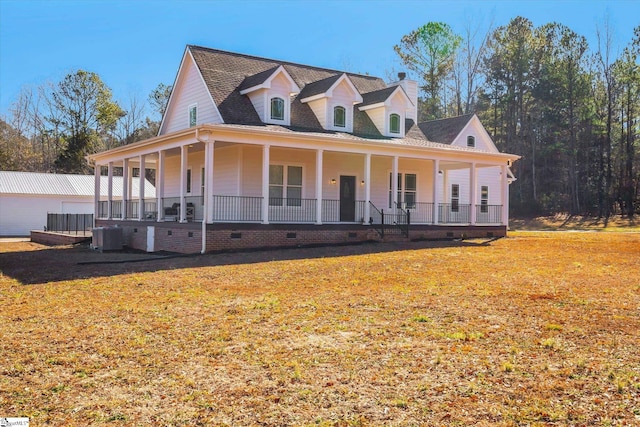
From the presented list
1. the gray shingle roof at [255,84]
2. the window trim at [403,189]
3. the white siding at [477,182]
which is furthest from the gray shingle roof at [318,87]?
the white siding at [477,182]

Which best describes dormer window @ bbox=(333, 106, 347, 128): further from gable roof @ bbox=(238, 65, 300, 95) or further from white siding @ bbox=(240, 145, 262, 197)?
white siding @ bbox=(240, 145, 262, 197)

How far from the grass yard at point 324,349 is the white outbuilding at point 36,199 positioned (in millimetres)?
25206

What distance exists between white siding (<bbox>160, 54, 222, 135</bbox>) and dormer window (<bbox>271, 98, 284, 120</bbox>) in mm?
2143

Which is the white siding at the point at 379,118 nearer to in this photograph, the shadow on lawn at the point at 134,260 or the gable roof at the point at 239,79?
the gable roof at the point at 239,79

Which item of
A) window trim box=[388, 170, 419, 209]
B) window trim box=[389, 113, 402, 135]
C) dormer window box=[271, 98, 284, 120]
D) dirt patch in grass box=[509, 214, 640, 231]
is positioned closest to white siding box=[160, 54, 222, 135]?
dormer window box=[271, 98, 284, 120]

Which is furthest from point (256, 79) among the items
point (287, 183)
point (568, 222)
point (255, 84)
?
point (568, 222)

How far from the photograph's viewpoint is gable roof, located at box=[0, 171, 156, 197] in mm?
35688

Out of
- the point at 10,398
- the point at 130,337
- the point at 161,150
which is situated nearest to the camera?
the point at 10,398

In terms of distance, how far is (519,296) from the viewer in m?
9.90

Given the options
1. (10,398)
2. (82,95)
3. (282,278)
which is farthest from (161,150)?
(82,95)

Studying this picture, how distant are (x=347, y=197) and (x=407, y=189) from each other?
3529mm

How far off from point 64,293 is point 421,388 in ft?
25.3

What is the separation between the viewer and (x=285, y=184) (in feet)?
74.2

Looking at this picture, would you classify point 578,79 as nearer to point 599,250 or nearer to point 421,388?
point 599,250
